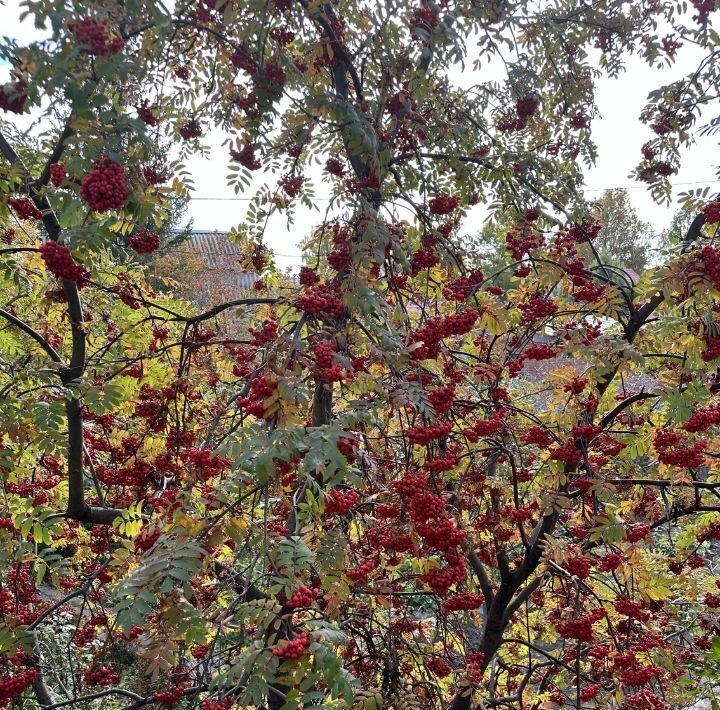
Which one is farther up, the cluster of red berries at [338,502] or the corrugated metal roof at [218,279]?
the corrugated metal roof at [218,279]

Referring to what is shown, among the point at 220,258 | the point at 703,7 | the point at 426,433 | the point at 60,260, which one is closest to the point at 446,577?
the point at 426,433

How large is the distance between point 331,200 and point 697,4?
2824 millimetres

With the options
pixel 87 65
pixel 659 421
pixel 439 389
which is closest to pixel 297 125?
pixel 87 65

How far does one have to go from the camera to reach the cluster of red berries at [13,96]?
2.30 m

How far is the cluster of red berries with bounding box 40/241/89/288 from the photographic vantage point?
9.09 ft

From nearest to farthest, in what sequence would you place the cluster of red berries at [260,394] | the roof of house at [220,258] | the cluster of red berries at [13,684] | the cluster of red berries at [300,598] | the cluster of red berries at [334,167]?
1. the cluster of red berries at [300,598]
2. the cluster of red berries at [260,394]
3. the cluster of red berries at [13,684]
4. the cluster of red berries at [334,167]
5. the roof of house at [220,258]

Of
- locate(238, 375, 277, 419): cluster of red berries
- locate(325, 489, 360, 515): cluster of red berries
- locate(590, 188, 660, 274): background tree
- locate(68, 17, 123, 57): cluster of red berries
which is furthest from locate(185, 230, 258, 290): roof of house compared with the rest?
locate(68, 17, 123, 57): cluster of red berries

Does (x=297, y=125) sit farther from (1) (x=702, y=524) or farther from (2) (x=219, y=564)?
(1) (x=702, y=524)

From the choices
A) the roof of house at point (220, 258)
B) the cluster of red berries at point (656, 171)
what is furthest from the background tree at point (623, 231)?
the cluster of red berries at point (656, 171)

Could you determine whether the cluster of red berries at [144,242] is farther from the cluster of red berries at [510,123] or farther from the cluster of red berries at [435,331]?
the cluster of red berries at [510,123]

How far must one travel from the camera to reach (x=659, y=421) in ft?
16.4

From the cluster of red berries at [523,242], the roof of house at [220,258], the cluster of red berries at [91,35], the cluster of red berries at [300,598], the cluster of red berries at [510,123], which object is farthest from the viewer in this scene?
the roof of house at [220,258]

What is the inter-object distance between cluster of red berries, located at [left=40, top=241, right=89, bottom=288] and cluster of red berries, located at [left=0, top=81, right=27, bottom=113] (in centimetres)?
55

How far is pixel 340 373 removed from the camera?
2.56 metres
